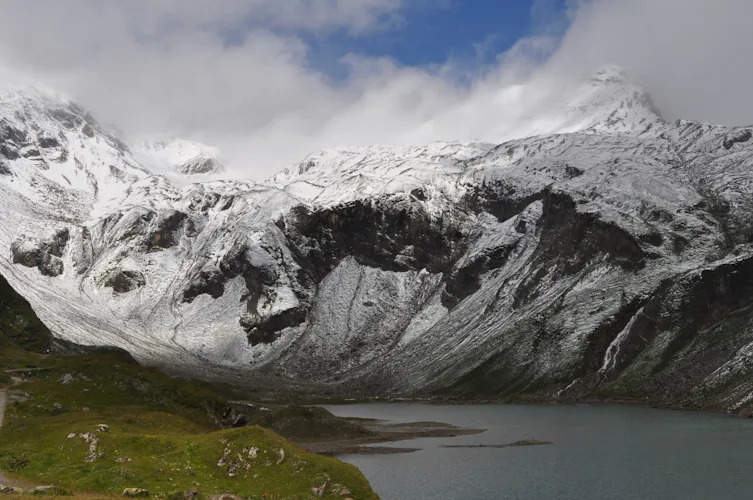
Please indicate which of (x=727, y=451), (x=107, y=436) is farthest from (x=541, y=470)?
(x=107, y=436)

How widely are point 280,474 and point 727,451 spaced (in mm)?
81860

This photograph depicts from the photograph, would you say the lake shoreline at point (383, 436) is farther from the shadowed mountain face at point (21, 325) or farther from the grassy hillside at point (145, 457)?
the shadowed mountain face at point (21, 325)

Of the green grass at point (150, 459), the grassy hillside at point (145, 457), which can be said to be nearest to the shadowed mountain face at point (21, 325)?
the grassy hillside at point (145, 457)

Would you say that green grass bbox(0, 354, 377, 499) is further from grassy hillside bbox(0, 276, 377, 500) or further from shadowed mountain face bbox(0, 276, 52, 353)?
shadowed mountain face bbox(0, 276, 52, 353)

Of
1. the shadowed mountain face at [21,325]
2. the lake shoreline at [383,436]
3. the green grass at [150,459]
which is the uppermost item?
the shadowed mountain face at [21,325]

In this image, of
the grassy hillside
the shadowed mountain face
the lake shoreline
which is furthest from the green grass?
the shadowed mountain face

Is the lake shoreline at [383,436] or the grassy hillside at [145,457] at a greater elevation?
the grassy hillside at [145,457]

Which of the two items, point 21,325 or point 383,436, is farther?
point 21,325

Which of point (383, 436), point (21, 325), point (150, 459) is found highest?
point (21, 325)

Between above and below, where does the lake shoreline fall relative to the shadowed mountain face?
below

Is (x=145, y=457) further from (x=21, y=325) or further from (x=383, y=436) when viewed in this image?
(x=21, y=325)

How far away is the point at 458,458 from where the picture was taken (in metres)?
114

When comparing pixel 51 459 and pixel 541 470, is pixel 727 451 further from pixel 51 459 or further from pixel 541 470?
pixel 51 459

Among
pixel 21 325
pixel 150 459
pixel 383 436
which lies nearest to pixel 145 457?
pixel 150 459
